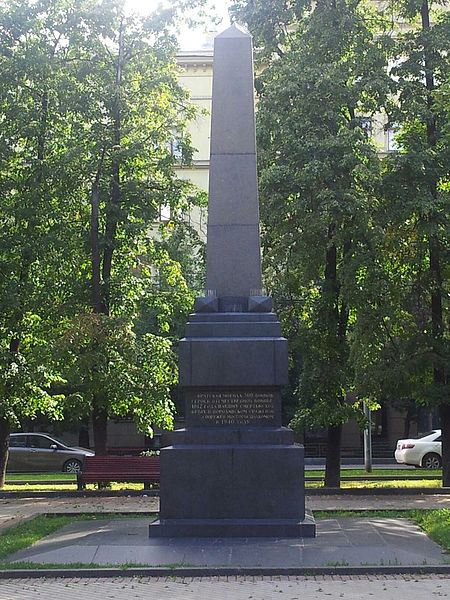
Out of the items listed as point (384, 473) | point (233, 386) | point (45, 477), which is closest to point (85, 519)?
point (233, 386)

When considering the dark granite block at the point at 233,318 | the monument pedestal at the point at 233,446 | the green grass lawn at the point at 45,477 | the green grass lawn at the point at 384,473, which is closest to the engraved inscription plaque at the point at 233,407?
the monument pedestal at the point at 233,446

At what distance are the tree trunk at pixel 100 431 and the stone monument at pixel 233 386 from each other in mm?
9317

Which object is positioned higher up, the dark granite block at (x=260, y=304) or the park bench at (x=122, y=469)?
the dark granite block at (x=260, y=304)

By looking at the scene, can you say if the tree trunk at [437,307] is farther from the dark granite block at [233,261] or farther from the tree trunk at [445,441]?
the dark granite block at [233,261]

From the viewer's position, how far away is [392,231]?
20141mm

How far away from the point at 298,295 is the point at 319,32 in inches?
233

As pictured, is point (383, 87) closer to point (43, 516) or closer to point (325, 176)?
point (325, 176)

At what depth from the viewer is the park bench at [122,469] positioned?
18.9 m

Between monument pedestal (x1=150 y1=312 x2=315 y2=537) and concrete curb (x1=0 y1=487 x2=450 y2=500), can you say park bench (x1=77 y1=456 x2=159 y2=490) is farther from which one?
monument pedestal (x1=150 y1=312 x2=315 y2=537)

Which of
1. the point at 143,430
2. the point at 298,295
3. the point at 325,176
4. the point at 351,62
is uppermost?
the point at 351,62

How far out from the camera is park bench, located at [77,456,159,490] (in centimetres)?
1886

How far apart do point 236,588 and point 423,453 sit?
20.4 m

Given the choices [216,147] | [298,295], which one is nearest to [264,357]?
[216,147]

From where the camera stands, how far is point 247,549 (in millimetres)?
10875
